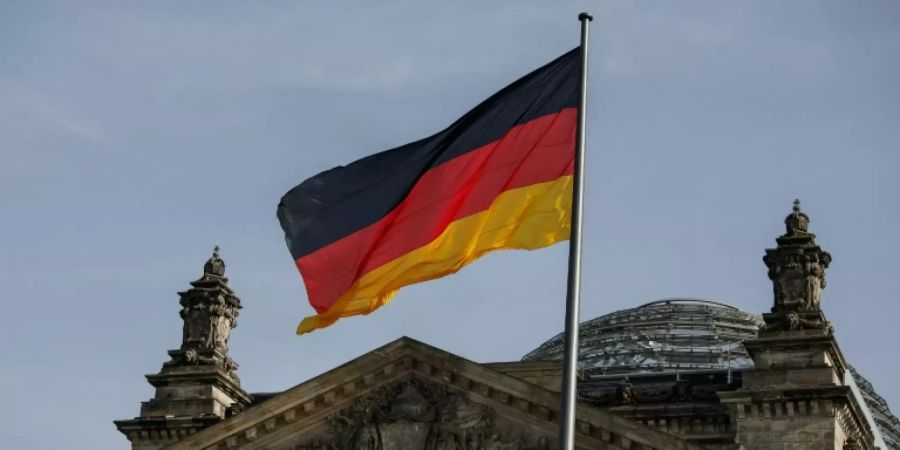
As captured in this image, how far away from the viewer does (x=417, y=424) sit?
56500 mm


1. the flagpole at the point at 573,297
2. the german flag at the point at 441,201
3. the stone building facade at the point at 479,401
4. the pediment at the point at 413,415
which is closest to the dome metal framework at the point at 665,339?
the stone building facade at the point at 479,401

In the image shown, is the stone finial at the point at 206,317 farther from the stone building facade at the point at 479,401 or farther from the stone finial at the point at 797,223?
the stone finial at the point at 797,223

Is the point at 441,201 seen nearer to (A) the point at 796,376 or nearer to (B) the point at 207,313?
(A) the point at 796,376

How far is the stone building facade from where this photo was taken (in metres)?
56.0

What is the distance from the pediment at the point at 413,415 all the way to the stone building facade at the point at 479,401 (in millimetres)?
27

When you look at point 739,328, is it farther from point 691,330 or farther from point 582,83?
point 582,83

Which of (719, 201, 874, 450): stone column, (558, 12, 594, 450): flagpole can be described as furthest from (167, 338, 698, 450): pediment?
(558, 12, 594, 450): flagpole

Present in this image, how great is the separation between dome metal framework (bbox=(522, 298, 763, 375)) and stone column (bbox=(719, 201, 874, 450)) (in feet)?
56.0

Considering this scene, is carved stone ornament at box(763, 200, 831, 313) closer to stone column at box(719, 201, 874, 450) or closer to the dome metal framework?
stone column at box(719, 201, 874, 450)

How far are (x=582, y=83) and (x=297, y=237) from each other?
9.35 metres

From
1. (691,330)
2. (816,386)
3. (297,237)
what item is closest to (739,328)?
(691,330)

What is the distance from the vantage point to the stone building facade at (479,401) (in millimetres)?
56000

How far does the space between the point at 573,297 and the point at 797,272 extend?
2444 cm

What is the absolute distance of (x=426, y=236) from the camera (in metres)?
44.0
